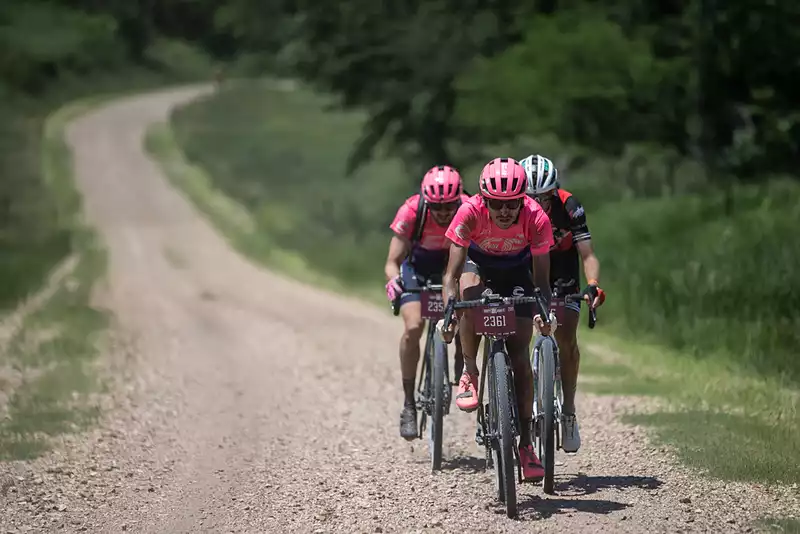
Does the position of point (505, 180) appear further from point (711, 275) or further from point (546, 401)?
point (711, 275)

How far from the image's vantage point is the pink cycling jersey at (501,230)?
25.8 ft

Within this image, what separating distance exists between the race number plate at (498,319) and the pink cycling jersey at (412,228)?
192cm

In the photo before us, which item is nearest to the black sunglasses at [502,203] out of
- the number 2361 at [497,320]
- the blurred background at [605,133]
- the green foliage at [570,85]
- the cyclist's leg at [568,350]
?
the number 2361 at [497,320]

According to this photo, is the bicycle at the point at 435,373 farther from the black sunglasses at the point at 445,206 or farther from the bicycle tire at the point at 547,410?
the bicycle tire at the point at 547,410

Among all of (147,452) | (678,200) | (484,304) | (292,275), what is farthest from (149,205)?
(484,304)

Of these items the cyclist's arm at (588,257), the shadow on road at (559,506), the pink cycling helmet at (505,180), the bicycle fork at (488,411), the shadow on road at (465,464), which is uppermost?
the pink cycling helmet at (505,180)

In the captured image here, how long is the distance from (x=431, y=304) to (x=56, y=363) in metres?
8.36

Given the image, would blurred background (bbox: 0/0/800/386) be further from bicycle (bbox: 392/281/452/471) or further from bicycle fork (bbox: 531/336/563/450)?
bicycle fork (bbox: 531/336/563/450)

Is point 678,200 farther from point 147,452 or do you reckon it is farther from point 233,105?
point 233,105

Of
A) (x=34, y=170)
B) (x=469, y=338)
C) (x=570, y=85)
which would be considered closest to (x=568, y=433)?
(x=469, y=338)

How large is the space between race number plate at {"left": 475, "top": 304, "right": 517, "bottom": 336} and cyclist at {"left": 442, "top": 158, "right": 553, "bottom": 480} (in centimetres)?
19

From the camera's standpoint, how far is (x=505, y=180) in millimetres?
7551

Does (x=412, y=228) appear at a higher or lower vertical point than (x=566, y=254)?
higher

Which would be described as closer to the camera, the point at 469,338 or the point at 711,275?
the point at 469,338
